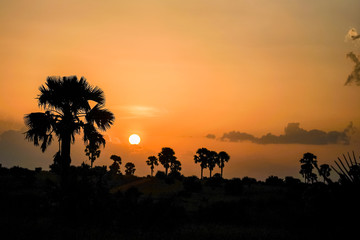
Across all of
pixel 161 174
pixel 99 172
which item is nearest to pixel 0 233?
pixel 99 172

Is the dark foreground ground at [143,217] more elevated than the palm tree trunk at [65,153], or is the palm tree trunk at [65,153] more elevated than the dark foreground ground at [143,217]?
the palm tree trunk at [65,153]

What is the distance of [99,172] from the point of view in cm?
1739

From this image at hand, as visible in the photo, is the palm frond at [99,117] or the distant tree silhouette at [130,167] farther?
the distant tree silhouette at [130,167]

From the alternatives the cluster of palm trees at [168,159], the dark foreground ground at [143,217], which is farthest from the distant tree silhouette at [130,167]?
the dark foreground ground at [143,217]

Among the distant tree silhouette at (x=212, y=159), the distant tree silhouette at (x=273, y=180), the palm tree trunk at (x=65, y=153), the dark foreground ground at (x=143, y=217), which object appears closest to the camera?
the dark foreground ground at (x=143, y=217)

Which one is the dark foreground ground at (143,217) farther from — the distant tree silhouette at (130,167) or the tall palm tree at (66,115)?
the distant tree silhouette at (130,167)

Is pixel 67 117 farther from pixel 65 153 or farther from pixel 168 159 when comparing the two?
pixel 168 159

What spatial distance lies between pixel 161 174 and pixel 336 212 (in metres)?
73.7

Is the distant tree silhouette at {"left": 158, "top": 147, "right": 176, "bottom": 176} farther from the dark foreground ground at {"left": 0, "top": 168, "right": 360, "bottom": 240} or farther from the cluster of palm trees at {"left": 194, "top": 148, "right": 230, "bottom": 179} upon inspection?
the dark foreground ground at {"left": 0, "top": 168, "right": 360, "bottom": 240}

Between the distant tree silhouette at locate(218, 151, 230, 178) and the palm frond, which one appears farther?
the distant tree silhouette at locate(218, 151, 230, 178)

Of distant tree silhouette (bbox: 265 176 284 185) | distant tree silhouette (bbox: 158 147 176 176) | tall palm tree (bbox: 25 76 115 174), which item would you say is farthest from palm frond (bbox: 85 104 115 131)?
distant tree silhouette (bbox: 158 147 176 176)

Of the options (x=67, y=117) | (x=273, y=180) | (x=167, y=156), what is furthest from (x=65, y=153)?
(x=167, y=156)

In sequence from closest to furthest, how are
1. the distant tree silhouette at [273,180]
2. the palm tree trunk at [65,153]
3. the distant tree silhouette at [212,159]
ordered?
1. the palm tree trunk at [65,153]
2. the distant tree silhouette at [273,180]
3. the distant tree silhouette at [212,159]

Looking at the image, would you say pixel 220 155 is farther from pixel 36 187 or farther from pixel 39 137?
pixel 39 137
